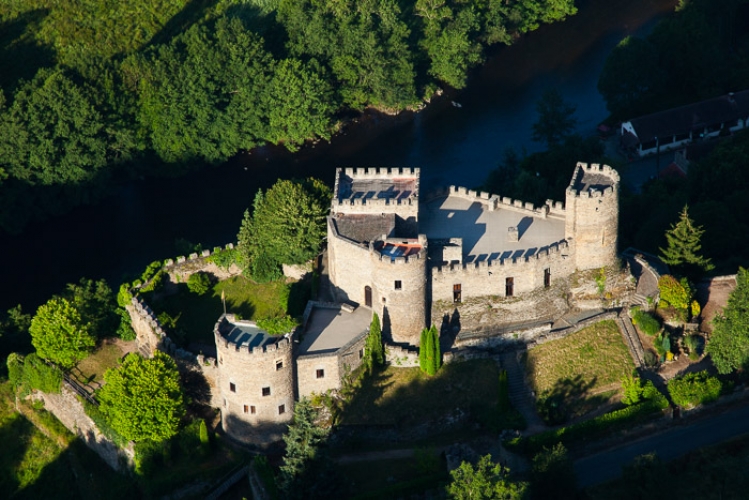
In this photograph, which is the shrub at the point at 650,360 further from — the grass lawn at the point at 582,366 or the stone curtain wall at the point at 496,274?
the stone curtain wall at the point at 496,274

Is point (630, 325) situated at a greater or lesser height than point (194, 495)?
greater

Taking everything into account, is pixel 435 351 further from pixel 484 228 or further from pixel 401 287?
pixel 484 228

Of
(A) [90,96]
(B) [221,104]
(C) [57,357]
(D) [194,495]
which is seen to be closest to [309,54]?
(B) [221,104]

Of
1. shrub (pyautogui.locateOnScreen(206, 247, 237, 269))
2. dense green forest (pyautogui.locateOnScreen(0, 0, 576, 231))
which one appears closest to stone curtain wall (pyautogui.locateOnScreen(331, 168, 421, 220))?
shrub (pyautogui.locateOnScreen(206, 247, 237, 269))

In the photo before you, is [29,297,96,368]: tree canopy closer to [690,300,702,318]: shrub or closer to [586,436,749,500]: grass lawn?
[586,436,749,500]: grass lawn

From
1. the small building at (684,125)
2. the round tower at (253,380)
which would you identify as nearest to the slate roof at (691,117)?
the small building at (684,125)

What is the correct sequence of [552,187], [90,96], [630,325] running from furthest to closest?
1. [90,96]
2. [552,187]
3. [630,325]

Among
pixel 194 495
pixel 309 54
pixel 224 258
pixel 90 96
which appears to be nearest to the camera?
pixel 194 495

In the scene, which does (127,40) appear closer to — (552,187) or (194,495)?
(552,187)
